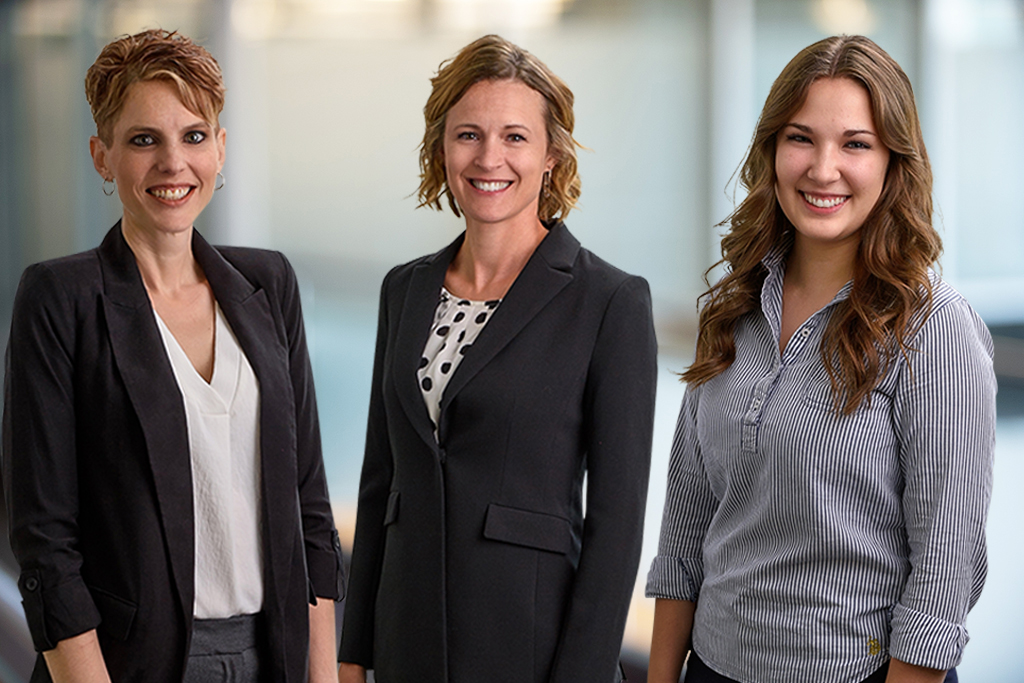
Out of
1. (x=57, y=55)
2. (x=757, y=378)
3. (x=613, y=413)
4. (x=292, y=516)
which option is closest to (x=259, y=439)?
(x=292, y=516)

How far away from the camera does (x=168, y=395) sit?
145 centimetres

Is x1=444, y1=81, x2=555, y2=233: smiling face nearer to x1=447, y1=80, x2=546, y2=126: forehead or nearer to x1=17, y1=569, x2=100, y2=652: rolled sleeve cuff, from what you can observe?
x1=447, y1=80, x2=546, y2=126: forehead

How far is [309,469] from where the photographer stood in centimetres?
163

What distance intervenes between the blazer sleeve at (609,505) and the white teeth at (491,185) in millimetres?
267

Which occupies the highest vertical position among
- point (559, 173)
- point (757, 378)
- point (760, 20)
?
point (760, 20)

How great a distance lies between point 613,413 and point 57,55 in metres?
4.51

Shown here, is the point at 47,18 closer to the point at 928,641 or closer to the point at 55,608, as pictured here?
the point at 55,608

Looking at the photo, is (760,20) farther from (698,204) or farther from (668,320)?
(668,320)

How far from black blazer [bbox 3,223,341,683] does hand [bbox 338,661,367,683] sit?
20cm

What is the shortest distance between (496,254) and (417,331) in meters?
0.17

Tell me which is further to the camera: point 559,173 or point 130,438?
point 559,173

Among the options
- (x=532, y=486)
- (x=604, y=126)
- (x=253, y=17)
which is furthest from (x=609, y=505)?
(x=253, y=17)

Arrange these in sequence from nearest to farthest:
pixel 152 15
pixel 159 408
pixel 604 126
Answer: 1. pixel 159 408
2. pixel 604 126
3. pixel 152 15

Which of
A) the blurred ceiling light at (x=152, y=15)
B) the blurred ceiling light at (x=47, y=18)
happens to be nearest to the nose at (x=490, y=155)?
the blurred ceiling light at (x=152, y=15)
